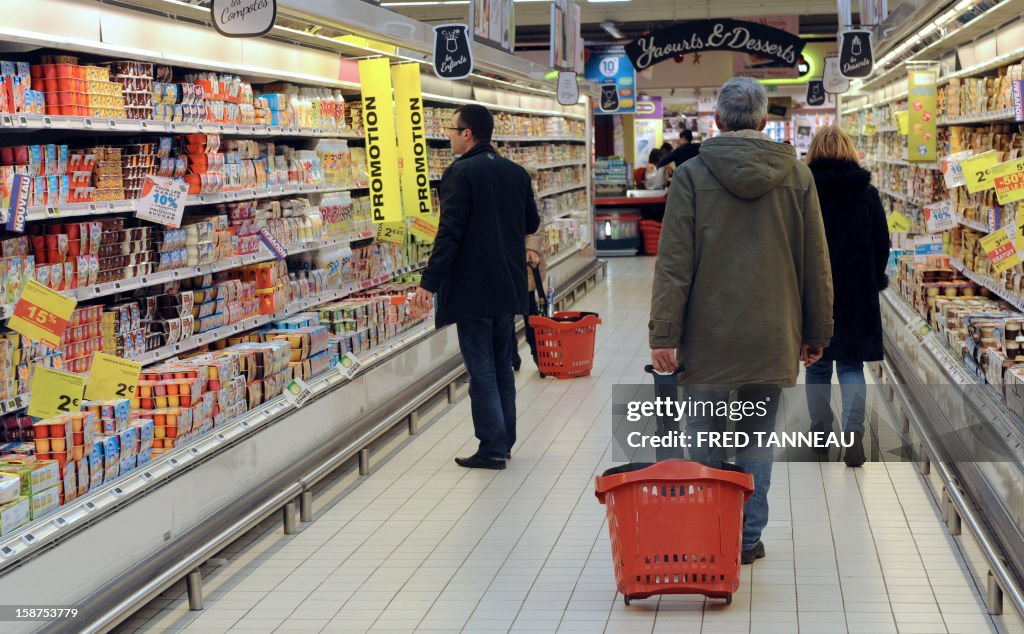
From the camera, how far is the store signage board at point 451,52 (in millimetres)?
7758

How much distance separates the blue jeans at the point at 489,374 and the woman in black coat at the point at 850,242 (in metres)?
1.58

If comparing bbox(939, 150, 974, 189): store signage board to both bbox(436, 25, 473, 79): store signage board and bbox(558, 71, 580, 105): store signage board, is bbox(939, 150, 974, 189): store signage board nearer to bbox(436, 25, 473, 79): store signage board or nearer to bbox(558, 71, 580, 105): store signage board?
bbox(436, 25, 473, 79): store signage board

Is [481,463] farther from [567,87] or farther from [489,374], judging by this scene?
[567,87]

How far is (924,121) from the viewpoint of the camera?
861 centimetres

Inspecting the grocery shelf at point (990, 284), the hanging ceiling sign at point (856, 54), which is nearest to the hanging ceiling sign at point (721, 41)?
the hanging ceiling sign at point (856, 54)

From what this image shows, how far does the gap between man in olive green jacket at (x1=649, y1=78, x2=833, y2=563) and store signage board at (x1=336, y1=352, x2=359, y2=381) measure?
2548 mm

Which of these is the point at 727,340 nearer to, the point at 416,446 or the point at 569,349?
the point at 416,446

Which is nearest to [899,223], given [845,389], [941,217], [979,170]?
[941,217]

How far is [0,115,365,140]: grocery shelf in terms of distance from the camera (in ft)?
12.8

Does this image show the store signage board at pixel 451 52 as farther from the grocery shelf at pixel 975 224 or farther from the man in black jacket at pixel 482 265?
the grocery shelf at pixel 975 224

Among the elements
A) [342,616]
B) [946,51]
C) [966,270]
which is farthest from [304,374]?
[946,51]

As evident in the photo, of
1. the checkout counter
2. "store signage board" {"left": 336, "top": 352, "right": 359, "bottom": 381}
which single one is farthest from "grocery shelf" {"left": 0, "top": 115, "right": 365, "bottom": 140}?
the checkout counter

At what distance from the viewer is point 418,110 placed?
281 inches

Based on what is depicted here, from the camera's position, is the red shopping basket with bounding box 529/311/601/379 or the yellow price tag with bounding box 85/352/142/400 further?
the red shopping basket with bounding box 529/311/601/379
